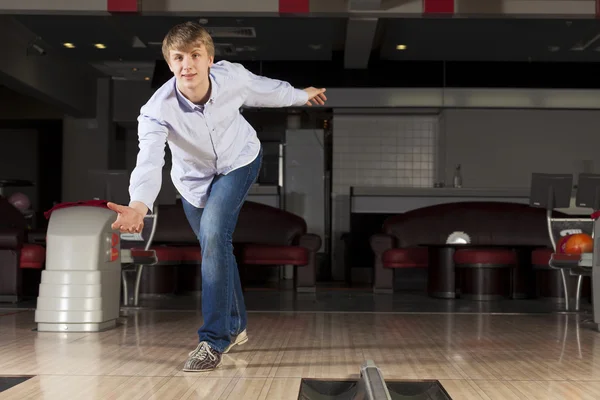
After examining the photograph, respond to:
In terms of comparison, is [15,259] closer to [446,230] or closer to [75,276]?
[75,276]

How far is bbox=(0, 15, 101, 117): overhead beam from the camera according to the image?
360 inches

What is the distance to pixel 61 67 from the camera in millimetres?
11023

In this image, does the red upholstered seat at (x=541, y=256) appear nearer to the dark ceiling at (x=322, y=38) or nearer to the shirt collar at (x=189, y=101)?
the dark ceiling at (x=322, y=38)

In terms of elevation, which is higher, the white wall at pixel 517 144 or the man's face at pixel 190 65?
the white wall at pixel 517 144

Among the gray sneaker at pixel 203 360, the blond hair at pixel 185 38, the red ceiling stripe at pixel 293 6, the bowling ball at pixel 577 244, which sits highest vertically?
the red ceiling stripe at pixel 293 6

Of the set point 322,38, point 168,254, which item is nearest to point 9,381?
point 168,254

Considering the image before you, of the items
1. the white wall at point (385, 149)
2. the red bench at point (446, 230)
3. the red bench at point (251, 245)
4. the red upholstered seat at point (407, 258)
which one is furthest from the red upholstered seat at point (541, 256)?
the white wall at point (385, 149)

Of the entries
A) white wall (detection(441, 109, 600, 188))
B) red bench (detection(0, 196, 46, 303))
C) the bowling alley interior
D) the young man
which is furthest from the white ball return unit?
white wall (detection(441, 109, 600, 188))

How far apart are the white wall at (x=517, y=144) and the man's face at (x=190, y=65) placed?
26.9 feet

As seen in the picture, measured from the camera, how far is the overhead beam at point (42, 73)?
914 cm

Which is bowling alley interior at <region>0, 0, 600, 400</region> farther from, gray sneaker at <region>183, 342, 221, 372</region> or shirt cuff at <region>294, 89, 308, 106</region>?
shirt cuff at <region>294, 89, 308, 106</region>

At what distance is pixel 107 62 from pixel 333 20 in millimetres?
3766

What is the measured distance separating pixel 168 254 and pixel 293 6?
8.29 ft

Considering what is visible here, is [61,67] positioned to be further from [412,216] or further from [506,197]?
[506,197]
